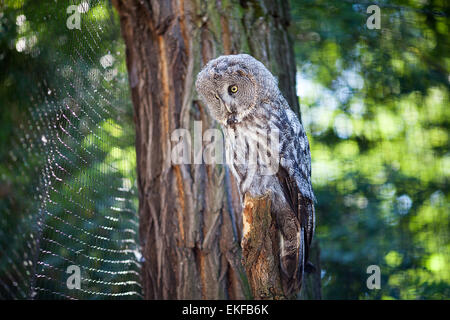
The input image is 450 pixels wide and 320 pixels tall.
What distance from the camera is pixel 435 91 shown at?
10.8ft

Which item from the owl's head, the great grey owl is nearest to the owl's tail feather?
the great grey owl

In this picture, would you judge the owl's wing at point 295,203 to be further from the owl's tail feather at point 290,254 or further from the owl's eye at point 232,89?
the owl's eye at point 232,89

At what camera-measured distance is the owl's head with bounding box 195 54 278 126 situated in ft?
5.30

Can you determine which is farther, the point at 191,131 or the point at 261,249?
the point at 191,131

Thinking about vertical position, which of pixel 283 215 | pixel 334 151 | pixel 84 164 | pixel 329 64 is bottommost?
pixel 283 215

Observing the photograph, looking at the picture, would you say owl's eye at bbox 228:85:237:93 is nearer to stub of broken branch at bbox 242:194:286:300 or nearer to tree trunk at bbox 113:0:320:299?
stub of broken branch at bbox 242:194:286:300

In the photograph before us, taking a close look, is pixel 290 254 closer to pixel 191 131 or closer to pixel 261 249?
pixel 261 249

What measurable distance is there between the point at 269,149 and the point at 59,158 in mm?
1125

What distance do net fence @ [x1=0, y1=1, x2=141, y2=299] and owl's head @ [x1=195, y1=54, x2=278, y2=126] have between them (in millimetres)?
846

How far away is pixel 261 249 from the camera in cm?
159

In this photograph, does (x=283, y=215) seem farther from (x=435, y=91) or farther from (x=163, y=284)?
(x=435, y=91)

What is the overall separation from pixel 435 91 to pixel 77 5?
2.67 m

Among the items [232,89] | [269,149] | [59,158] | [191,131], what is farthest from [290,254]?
[59,158]
